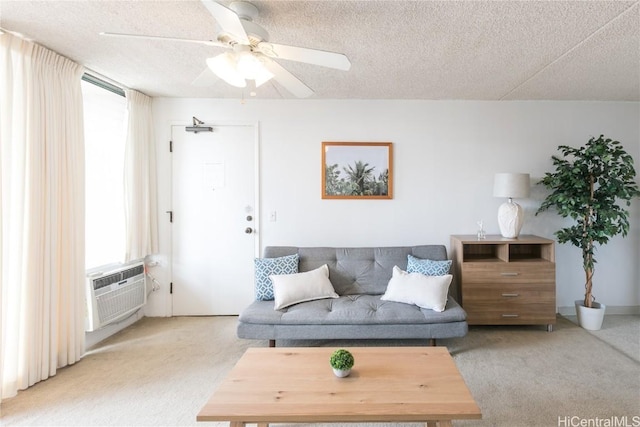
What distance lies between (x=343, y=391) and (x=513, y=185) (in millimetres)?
2630

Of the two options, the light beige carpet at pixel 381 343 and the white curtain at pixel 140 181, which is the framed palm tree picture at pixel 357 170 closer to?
the light beige carpet at pixel 381 343

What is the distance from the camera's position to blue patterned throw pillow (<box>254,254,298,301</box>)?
279cm

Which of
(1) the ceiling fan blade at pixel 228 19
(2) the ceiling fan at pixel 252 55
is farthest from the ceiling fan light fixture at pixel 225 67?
(1) the ceiling fan blade at pixel 228 19

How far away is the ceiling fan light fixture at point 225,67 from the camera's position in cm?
154

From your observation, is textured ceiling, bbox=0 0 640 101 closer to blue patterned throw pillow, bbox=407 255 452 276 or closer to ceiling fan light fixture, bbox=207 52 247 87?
ceiling fan light fixture, bbox=207 52 247 87

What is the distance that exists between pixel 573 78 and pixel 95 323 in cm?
469

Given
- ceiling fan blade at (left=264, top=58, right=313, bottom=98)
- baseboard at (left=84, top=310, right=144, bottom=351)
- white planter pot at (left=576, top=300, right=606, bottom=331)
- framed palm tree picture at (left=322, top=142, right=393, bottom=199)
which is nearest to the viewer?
ceiling fan blade at (left=264, top=58, right=313, bottom=98)

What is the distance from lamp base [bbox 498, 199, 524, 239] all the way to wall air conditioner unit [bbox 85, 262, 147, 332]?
3743 millimetres

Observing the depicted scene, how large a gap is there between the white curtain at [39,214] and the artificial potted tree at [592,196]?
14.1ft

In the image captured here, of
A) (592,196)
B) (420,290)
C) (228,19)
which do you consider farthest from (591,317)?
(228,19)

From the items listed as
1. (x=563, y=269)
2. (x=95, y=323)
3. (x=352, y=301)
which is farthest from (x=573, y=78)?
(x=95, y=323)

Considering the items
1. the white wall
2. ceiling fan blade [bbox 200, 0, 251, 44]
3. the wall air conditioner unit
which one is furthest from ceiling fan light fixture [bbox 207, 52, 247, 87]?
the wall air conditioner unit

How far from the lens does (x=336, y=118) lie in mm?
3309

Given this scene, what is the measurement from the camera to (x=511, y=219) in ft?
9.84
